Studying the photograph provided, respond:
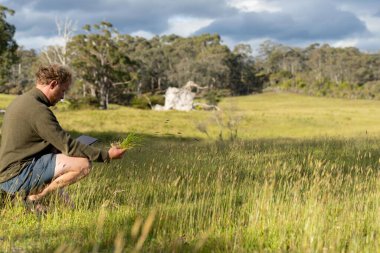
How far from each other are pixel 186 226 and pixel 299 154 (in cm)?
651

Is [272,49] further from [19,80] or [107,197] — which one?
[107,197]

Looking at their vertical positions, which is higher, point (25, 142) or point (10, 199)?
point (25, 142)

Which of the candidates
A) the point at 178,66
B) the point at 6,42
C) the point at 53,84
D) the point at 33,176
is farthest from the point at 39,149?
the point at 178,66

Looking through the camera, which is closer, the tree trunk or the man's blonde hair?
the man's blonde hair

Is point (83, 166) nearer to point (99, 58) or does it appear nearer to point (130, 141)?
point (130, 141)

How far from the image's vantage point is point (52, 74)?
16.5 feet

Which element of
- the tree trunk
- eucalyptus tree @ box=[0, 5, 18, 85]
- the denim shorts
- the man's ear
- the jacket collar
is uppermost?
eucalyptus tree @ box=[0, 5, 18, 85]

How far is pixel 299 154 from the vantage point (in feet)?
33.9

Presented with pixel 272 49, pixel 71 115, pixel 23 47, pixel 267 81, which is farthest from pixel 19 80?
pixel 272 49

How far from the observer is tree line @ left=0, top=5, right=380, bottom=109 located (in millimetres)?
53250

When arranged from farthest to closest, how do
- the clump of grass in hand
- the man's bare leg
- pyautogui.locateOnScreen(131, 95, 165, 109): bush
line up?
pyautogui.locateOnScreen(131, 95, 165, 109): bush, the man's bare leg, the clump of grass in hand

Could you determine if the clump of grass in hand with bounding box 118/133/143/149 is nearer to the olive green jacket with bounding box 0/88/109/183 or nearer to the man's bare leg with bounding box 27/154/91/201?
the olive green jacket with bounding box 0/88/109/183

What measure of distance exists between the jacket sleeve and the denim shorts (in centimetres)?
27

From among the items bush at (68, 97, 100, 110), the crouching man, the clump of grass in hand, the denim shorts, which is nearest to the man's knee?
the crouching man
